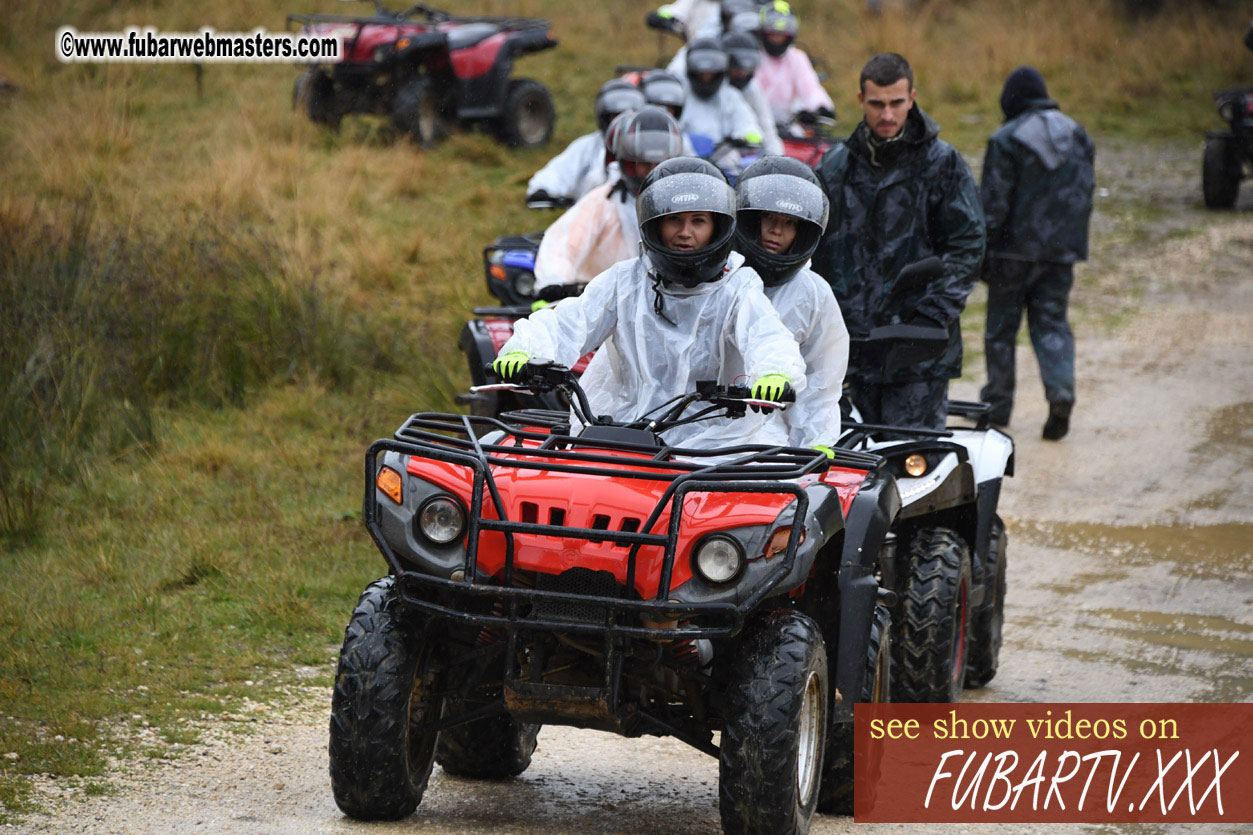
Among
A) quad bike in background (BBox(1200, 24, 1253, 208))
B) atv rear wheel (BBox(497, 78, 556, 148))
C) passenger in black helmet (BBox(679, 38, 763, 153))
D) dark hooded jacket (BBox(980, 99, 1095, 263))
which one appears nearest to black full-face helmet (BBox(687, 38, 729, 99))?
passenger in black helmet (BBox(679, 38, 763, 153))

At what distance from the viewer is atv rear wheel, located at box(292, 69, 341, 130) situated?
55.6 ft

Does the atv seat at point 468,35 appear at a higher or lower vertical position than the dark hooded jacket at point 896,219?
higher

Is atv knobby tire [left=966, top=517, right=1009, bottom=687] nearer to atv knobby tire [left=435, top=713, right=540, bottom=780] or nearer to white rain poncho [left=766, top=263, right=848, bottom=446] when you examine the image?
white rain poncho [left=766, top=263, right=848, bottom=446]

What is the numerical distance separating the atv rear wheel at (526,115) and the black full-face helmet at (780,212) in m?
12.4

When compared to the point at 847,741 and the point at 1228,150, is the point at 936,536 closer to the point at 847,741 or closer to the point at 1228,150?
the point at 847,741

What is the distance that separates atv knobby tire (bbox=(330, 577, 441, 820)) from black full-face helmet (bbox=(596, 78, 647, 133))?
6.72 metres

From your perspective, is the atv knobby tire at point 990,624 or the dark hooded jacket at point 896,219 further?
the dark hooded jacket at point 896,219

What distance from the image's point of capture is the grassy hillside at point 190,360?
250 inches

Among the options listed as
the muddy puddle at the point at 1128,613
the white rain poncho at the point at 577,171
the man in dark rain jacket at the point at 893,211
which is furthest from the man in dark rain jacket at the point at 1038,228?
the man in dark rain jacket at the point at 893,211

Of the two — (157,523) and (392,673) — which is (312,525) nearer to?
(157,523)

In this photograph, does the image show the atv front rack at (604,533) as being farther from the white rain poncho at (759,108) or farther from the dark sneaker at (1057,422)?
the white rain poncho at (759,108)

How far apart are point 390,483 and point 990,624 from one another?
9.98 feet

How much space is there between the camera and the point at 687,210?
5.05 m

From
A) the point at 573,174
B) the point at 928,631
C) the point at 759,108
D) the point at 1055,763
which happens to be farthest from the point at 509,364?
the point at 759,108
